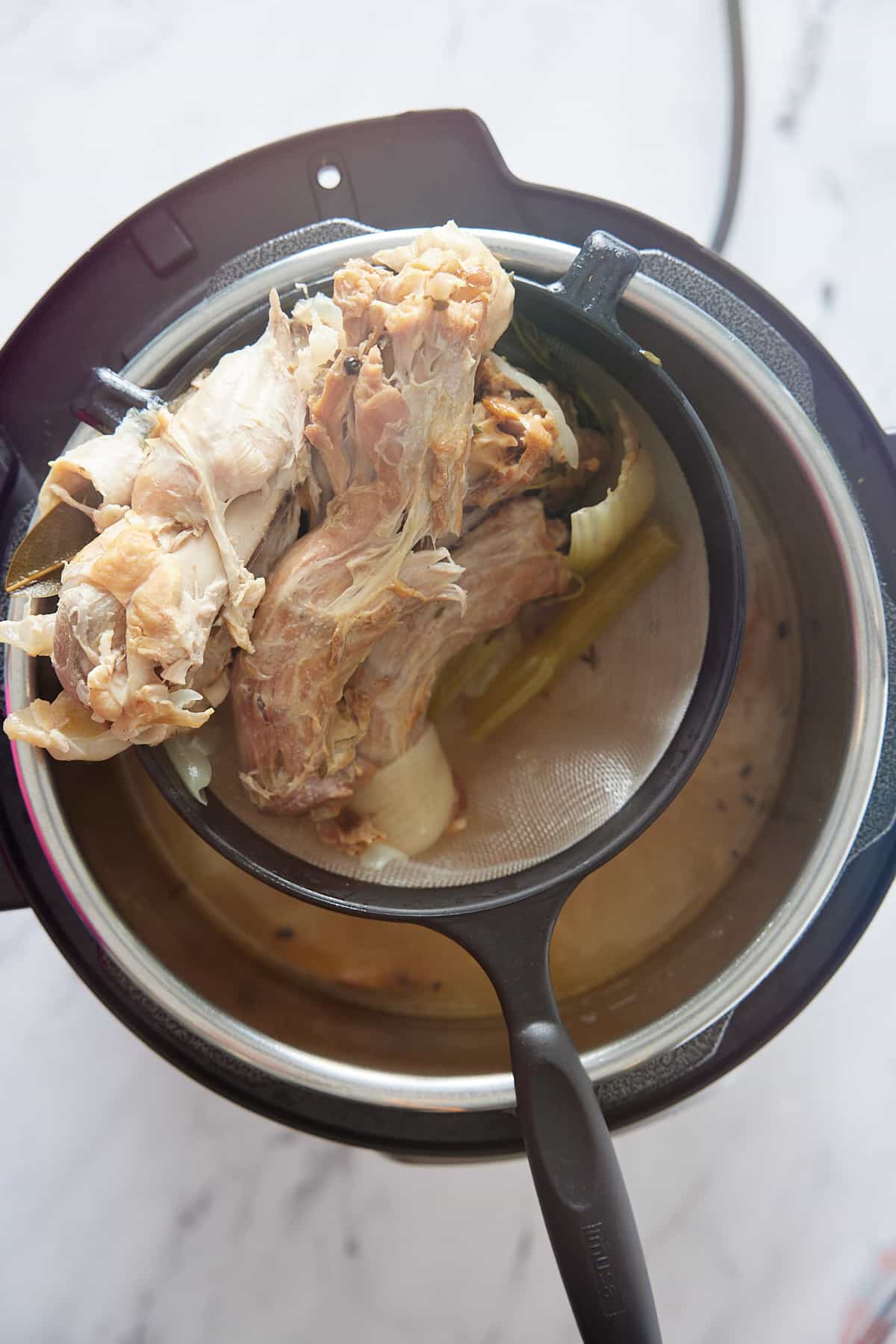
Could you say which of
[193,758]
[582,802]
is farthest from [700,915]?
[193,758]

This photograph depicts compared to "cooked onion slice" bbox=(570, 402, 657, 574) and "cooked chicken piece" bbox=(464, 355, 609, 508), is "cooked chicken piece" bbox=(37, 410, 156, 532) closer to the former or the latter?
"cooked chicken piece" bbox=(464, 355, 609, 508)

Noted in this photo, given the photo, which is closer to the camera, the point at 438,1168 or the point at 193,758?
the point at 193,758

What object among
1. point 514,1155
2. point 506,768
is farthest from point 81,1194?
point 506,768

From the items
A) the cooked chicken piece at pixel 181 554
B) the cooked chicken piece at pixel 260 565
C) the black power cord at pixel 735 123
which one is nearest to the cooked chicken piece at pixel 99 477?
the cooked chicken piece at pixel 181 554

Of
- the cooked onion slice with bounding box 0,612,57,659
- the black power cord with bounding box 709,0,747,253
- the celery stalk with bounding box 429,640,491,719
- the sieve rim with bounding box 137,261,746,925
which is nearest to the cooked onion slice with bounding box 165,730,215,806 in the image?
the sieve rim with bounding box 137,261,746,925

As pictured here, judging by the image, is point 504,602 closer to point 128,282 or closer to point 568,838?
point 568,838

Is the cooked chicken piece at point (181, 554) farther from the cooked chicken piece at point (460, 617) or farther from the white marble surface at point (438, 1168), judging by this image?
the white marble surface at point (438, 1168)

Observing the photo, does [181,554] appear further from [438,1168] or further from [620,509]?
[438,1168]
